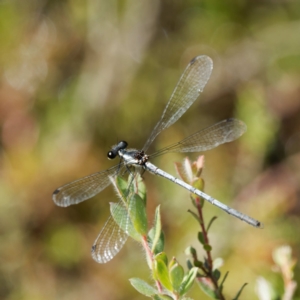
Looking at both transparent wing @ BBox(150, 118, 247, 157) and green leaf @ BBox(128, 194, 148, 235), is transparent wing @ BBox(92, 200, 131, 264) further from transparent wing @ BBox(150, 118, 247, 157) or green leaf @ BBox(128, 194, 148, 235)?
transparent wing @ BBox(150, 118, 247, 157)

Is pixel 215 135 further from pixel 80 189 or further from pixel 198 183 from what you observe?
pixel 198 183

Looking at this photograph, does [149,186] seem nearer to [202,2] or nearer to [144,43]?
[144,43]

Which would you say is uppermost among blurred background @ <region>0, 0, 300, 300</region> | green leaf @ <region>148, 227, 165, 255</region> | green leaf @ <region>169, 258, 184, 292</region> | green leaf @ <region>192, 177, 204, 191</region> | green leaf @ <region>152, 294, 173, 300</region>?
blurred background @ <region>0, 0, 300, 300</region>

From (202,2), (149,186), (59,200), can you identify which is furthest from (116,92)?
(59,200)

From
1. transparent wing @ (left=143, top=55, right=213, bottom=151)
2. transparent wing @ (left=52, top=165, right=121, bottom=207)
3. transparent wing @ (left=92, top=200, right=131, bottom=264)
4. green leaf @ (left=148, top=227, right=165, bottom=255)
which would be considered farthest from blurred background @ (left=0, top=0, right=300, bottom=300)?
green leaf @ (left=148, top=227, right=165, bottom=255)

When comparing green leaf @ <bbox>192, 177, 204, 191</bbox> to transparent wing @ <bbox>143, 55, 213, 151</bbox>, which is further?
transparent wing @ <bbox>143, 55, 213, 151</bbox>

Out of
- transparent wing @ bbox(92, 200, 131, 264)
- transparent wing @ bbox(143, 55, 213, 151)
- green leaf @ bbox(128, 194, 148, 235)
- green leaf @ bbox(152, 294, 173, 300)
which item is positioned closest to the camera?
green leaf @ bbox(152, 294, 173, 300)

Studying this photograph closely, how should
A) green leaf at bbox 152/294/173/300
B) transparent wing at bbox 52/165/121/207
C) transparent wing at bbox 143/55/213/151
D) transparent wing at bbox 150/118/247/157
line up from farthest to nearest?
transparent wing at bbox 143/55/213/151, transparent wing at bbox 150/118/247/157, transparent wing at bbox 52/165/121/207, green leaf at bbox 152/294/173/300

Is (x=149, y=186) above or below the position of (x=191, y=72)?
above
